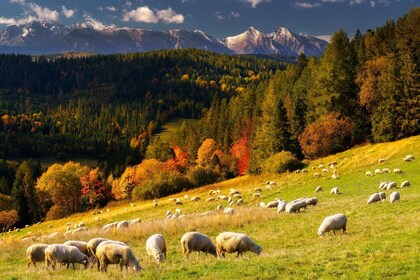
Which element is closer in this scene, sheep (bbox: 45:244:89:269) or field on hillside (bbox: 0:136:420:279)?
field on hillside (bbox: 0:136:420:279)

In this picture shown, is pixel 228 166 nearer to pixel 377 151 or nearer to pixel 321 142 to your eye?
pixel 321 142

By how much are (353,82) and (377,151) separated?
18.5 meters

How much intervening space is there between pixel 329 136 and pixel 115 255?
55202mm

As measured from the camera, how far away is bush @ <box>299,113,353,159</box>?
213 feet

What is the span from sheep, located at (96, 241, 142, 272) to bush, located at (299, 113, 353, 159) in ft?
178

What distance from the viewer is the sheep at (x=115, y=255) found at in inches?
594

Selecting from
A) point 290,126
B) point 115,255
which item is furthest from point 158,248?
point 290,126

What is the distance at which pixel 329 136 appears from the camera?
213 feet

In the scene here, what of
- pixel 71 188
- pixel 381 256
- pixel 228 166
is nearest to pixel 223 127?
pixel 228 166

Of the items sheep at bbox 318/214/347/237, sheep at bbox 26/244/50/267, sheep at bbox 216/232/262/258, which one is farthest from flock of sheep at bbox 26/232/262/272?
sheep at bbox 318/214/347/237

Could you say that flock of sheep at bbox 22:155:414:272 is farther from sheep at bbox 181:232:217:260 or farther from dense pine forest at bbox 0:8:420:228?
dense pine forest at bbox 0:8:420:228

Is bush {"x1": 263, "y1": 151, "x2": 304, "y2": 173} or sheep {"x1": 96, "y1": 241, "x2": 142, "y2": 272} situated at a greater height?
sheep {"x1": 96, "y1": 241, "x2": 142, "y2": 272}

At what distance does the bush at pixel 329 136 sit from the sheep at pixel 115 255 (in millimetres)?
54278

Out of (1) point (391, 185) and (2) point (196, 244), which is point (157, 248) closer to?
(2) point (196, 244)
